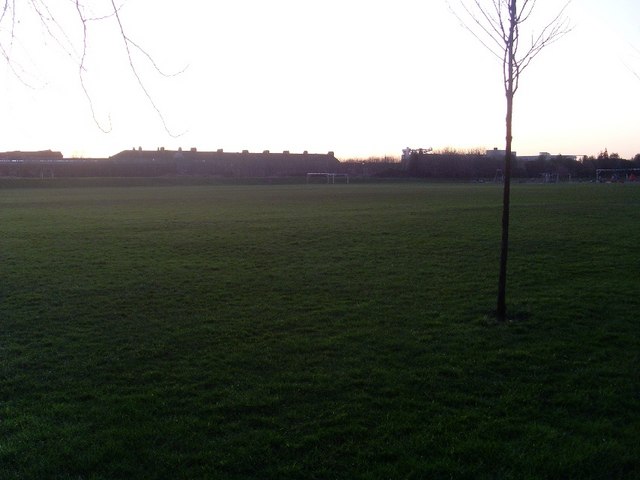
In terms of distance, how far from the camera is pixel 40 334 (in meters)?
8.61

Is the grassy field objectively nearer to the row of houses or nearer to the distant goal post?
the distant goal post

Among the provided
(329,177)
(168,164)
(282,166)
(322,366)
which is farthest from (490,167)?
(322,366)

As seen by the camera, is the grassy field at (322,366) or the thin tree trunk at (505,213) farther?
the thin tree trunk at (505,213)

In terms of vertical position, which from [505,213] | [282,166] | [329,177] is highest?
[282,166]

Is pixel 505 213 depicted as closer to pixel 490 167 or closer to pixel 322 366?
pixel 322 366

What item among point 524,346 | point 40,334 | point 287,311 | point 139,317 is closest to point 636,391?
point 524,346

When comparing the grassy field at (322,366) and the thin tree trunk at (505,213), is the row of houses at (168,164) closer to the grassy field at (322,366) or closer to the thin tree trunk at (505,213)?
the grassy field at (322,366)

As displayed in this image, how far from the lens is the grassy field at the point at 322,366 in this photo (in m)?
4.87

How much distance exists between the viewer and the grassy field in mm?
4871

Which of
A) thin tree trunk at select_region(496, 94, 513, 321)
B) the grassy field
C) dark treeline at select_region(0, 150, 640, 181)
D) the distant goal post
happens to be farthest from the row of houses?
thin tree trunk at select_region(496, 94, 513, 321)

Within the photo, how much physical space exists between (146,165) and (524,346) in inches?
3901

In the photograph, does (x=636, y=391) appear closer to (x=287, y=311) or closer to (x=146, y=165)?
(x=287, y=311)

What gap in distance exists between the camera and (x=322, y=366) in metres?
6.98

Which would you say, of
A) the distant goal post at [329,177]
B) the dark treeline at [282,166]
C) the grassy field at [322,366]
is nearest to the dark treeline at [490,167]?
the dark treeline at [282,166]
